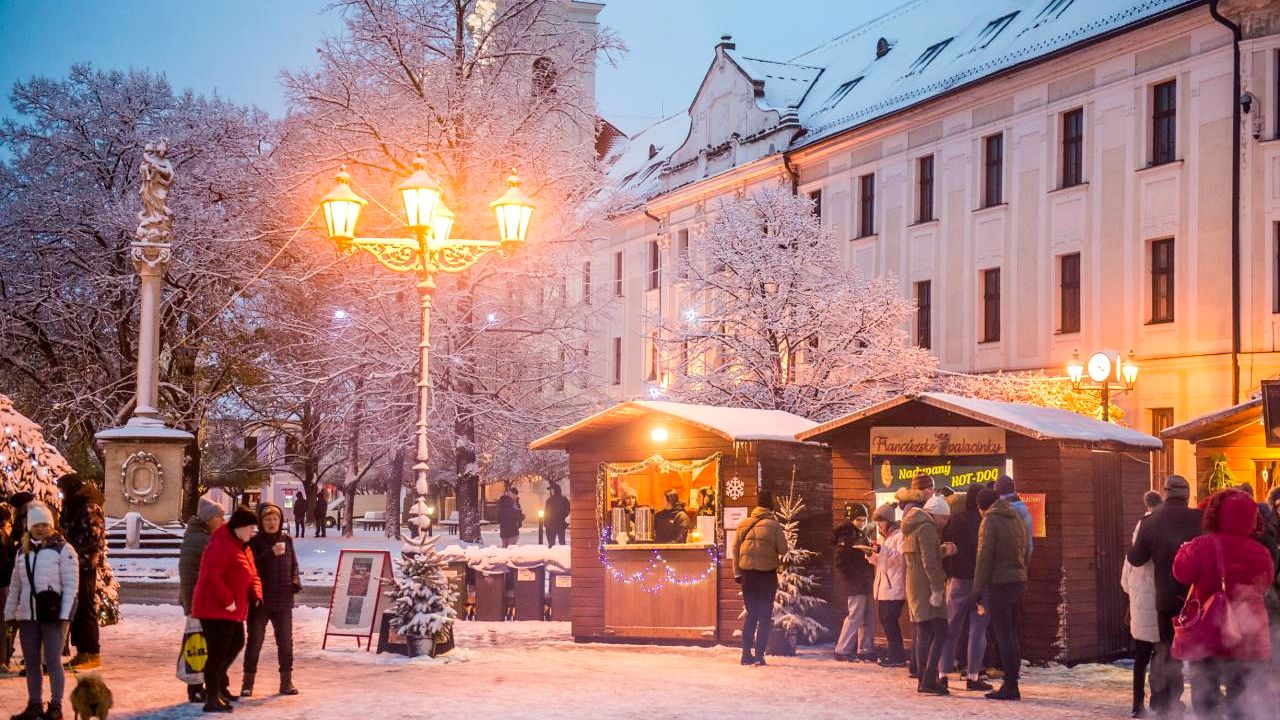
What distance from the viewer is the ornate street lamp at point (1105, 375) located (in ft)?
87.9

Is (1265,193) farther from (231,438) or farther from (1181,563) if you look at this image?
(231,438)

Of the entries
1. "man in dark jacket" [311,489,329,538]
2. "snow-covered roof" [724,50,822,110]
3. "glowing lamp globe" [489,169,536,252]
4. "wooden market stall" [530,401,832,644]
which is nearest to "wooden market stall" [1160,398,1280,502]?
"wooden market stall" [530,401,832,644]

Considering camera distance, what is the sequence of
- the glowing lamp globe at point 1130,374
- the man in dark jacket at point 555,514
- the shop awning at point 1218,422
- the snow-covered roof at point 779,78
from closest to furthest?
1. the shop awning at point 1218,422
2. the glowing lamp globe at point 1130,374
3. the man in dark jacket at point 555,514
4. the snow-covered roof at point 779,78

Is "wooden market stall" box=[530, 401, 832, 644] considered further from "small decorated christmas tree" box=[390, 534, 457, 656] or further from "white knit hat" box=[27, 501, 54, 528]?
"white knit hat" box=[27, 501, 54, 528]

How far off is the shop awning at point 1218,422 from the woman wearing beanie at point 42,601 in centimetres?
1509

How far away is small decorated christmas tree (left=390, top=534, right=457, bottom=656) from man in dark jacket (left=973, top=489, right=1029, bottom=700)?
5.89 metres

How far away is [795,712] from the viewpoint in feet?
40.4

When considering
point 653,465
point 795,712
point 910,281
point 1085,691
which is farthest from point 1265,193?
point 795,712

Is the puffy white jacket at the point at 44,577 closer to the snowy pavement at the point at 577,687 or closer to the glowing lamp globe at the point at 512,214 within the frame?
the snowy pavement at the point at 577,687

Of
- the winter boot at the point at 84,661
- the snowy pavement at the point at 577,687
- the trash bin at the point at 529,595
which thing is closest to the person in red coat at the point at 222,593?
the snowy pavement at the point at 577,687

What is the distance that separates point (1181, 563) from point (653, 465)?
9.23 m

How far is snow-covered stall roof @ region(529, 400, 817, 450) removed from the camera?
17.8 meters

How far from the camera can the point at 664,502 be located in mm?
18719

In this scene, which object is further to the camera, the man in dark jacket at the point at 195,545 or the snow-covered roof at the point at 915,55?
the snow-covered roof at the point at 915,55
